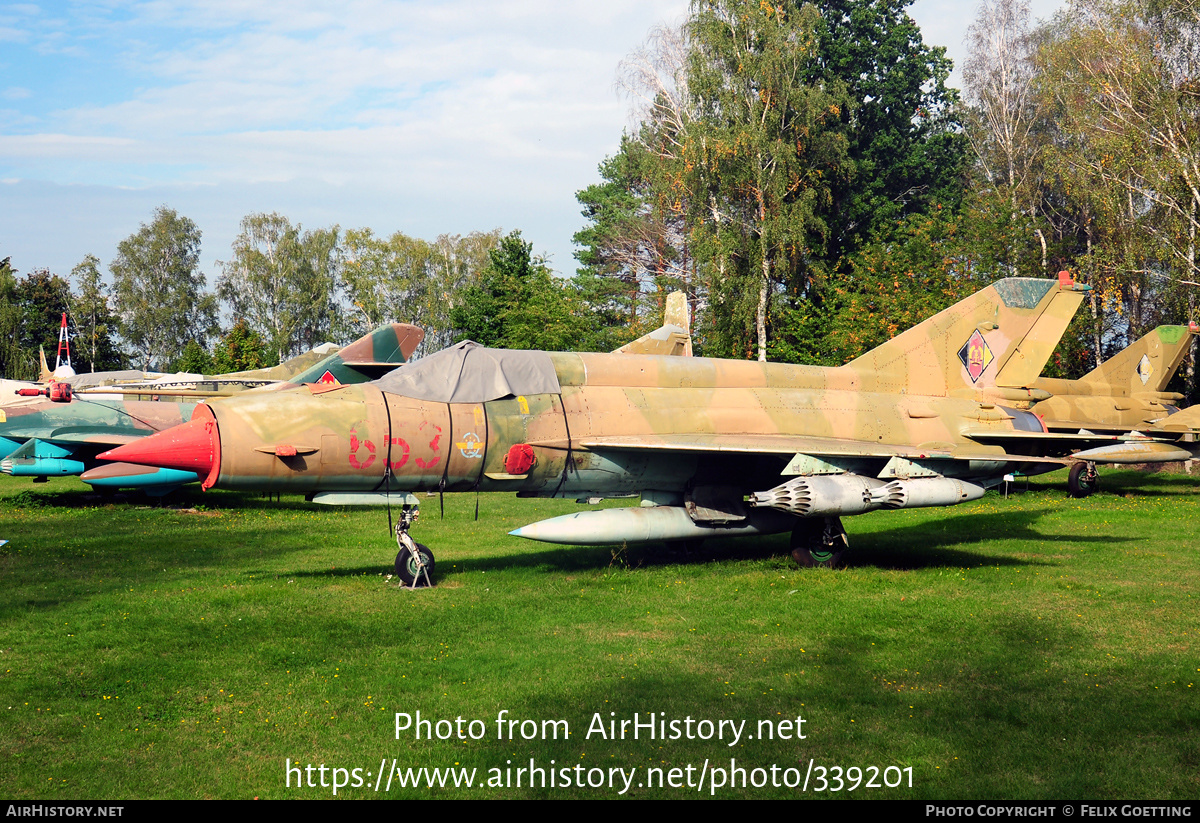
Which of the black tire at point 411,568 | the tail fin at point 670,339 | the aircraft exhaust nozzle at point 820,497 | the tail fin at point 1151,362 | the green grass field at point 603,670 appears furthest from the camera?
the tail fin at point 1151,362

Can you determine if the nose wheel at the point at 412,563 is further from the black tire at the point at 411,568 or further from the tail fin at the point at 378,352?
the tail fin at the point at 378,352

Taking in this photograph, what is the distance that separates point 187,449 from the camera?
981 cm

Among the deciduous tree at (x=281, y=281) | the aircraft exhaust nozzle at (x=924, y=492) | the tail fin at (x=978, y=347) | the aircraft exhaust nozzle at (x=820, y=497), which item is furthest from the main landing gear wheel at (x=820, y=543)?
the deciduous tree at (x=281, y=281)

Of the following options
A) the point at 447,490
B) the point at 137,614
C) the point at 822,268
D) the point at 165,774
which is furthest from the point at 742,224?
the point at 165,774

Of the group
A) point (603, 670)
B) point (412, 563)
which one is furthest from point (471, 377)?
point (603, 670)

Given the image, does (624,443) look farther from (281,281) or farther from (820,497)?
(281,281)

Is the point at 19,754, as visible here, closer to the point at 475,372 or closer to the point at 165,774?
the point at 165,774

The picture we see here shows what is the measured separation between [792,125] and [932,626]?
32439mm

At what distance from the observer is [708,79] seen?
122ft

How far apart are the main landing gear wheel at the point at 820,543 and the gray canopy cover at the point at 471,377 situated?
4.20 meters

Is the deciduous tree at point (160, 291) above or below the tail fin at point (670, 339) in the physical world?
above

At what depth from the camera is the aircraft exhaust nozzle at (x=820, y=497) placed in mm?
11555

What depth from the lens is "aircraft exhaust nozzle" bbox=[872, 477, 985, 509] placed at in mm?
11789

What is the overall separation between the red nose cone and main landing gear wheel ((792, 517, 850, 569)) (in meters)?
7.97
